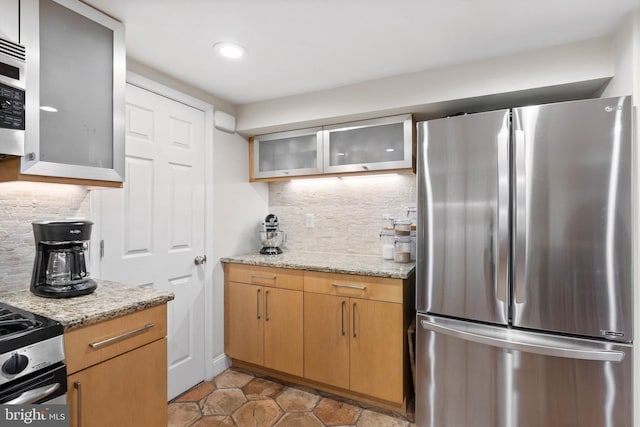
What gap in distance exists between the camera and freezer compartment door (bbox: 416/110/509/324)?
176 cm

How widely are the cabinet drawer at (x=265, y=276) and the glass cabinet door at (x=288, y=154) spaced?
32.7 inches

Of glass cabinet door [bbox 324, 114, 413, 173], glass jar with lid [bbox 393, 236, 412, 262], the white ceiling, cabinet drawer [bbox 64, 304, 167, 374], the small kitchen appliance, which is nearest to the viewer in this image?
cabinet drawer [bbox 64, 304, 167, 374]

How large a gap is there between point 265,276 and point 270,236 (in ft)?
1.71

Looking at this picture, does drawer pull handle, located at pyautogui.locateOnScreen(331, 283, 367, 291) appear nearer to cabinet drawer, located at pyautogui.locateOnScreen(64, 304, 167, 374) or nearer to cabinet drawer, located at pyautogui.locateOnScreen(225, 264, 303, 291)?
cabinet drawer, located at pyautogui.locateOnScreen(225, 264, 303, 291)

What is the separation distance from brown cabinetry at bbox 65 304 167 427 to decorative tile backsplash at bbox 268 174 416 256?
1724 mm

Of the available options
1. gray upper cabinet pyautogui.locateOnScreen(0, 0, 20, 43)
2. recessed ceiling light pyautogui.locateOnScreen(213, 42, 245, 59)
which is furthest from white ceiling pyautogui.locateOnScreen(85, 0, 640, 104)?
gray upper cabinet pyautogui.locateOnScreen(0, 0, 20, 43)

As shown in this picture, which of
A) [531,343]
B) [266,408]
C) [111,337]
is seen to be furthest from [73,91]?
[531,343]

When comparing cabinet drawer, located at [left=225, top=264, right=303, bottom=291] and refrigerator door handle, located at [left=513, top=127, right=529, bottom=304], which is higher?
refrigerator door handle, located at [left=513, top=127, right=529, bottom=304]

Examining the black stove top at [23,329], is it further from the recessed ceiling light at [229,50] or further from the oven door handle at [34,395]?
the recessed ceiling light at [229,50]

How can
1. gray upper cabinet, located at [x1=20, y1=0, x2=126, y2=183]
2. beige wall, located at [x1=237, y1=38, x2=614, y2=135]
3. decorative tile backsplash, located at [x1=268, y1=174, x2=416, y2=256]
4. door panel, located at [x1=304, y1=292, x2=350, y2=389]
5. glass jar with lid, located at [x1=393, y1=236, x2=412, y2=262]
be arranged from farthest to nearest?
decorative tile backsplash, located at [x1=268, y1=174, x2=416, y2=256]
glass jar with lid, located at [x1=393, y1=236, x2=412, y2=262]
door panel, located at [x1=304, y1=292, x2=350, y2=389]
beige wall, located at [x1=237, y1=38, x2=614, y2=135]
gray upper cabinet, located at [x1=20, y1=0, x2=126, y2=183]

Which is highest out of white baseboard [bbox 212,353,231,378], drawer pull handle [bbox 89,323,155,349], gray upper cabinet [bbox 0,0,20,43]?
gray upper cabinet [bbox 0,0,20,43]

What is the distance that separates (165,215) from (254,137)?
1.13 meters

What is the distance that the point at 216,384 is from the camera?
2.55 metres

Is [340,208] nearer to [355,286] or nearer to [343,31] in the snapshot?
[355,286]
